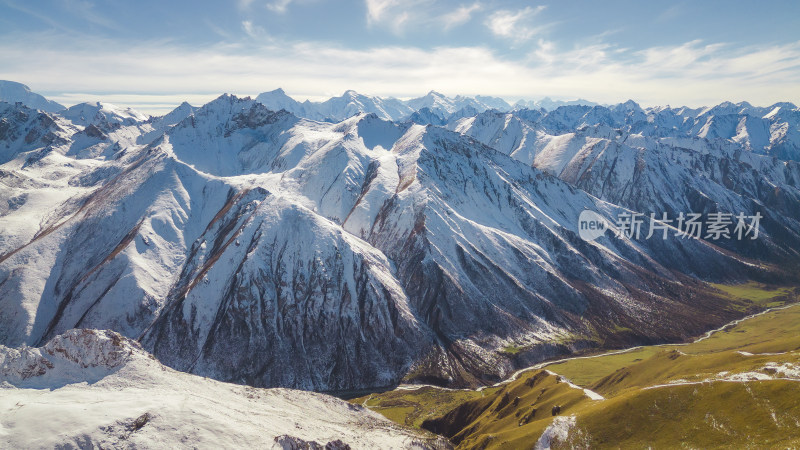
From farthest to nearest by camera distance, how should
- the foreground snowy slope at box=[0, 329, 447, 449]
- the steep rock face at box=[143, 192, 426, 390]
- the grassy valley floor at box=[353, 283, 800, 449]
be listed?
the steep rock face at box=[143, 192, 426, 390] → the grassy valley floor at box=[353, 283, 800, 449] → the foreground snowy slope at box=[0, 329, 447, 449]

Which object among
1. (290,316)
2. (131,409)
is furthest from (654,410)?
(290,316)

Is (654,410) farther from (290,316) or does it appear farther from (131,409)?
(290,316)

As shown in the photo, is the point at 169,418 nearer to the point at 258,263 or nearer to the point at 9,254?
the point at 258,263

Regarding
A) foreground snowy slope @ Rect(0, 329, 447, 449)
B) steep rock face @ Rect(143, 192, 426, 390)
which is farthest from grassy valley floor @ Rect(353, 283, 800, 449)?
steep rock face @ Rect(143, 192, 426, 390)

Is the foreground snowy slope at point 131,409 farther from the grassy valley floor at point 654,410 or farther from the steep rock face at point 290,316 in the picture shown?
the steep rock face at point 290,316

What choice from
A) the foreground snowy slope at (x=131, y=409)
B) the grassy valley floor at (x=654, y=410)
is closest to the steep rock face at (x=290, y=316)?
the grassy valley floor at (x=654, y=410)

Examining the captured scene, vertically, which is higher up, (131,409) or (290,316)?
(131,409)

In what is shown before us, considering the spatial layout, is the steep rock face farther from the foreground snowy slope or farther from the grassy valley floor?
the foreground snowy slope
